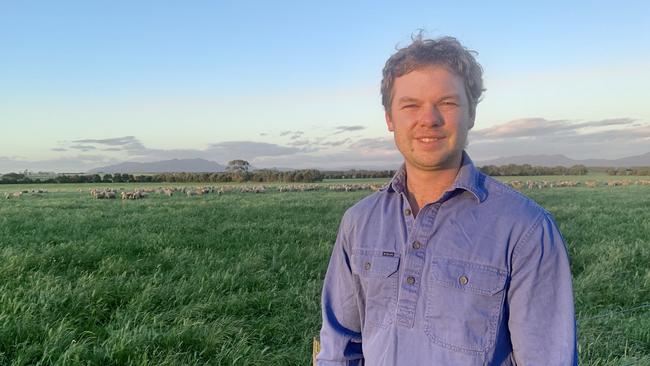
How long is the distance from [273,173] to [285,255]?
52.3 meters

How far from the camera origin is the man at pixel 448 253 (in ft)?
5.98

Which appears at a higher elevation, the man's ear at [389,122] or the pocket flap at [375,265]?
the man's ear at [389,122]

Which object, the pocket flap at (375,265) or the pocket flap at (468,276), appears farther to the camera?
the pocket flap at (375,265)

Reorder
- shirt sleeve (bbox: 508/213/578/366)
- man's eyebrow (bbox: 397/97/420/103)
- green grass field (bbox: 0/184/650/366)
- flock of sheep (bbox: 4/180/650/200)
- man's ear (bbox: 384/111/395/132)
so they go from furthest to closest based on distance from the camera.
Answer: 1. flock of sheep (bbox: 4/180/650/200)
2. green grass field (bbox: 0/184/650/366)
3. man's ear (bbox: 384/111/395/132)
4. man's eyebrow (bbox: 397/97/420/103)
5. shirt sleeve (bbox: 508/213/578/366)

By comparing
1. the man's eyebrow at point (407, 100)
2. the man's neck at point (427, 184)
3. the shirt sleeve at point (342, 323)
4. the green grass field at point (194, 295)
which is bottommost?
the green grass field at point (194, 295)

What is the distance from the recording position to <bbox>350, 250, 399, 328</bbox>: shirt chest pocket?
2.07 metres

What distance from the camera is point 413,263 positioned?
6.63 ft

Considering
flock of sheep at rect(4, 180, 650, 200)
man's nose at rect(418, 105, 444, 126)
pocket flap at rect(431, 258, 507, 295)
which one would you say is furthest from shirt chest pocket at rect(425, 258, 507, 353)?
flock of sheep at rect(4, 180, 650, 200)

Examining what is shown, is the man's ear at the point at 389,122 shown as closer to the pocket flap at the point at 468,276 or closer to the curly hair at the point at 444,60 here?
the curly hair at the point at 444,60

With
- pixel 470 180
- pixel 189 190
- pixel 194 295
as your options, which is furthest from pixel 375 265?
pixel 189 190

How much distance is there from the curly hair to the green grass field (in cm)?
355

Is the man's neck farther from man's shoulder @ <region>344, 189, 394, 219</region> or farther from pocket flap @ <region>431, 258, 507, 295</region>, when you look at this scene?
pocket flap @ <region>431, 258, 507, 295</region>

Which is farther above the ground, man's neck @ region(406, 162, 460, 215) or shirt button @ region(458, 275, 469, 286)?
man's neck @ region(406, 162, 460, 215)

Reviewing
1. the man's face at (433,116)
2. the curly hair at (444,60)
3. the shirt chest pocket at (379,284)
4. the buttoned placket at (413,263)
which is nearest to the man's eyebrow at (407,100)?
the man's face at (433,116)
